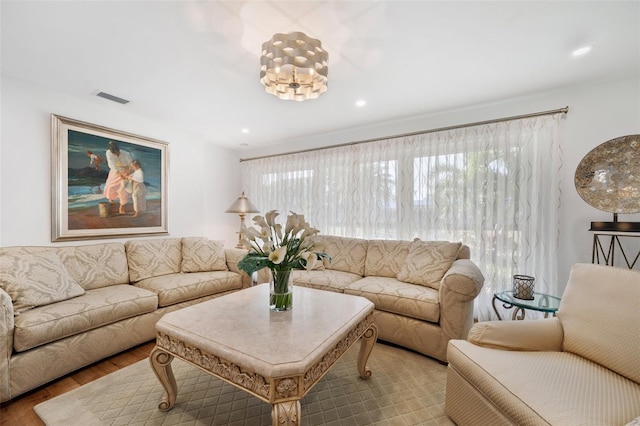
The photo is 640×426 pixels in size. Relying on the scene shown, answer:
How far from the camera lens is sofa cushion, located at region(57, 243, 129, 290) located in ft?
7.79

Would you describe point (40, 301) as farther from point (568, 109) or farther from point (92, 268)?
point (568, 109)

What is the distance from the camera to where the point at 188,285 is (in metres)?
2.66

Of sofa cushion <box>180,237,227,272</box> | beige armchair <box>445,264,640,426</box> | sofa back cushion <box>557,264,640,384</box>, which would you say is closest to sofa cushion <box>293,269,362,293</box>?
sofa cushion <box>180,237,227,272</box>

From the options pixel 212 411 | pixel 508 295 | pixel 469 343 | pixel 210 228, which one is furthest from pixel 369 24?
pixel 210 228

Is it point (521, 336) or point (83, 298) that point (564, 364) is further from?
point (83, 298)

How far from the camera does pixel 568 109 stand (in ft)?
7.97

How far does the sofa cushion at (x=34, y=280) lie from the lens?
1.82 m

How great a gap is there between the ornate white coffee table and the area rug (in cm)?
13

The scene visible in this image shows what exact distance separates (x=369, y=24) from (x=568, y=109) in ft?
7.40

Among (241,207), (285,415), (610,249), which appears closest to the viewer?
(285,415)

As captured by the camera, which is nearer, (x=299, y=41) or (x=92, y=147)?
(x=299, y=41)

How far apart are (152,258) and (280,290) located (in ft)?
7.08

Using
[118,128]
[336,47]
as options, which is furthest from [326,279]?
[118,128]

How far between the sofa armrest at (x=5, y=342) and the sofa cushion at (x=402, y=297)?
7.89 ft
